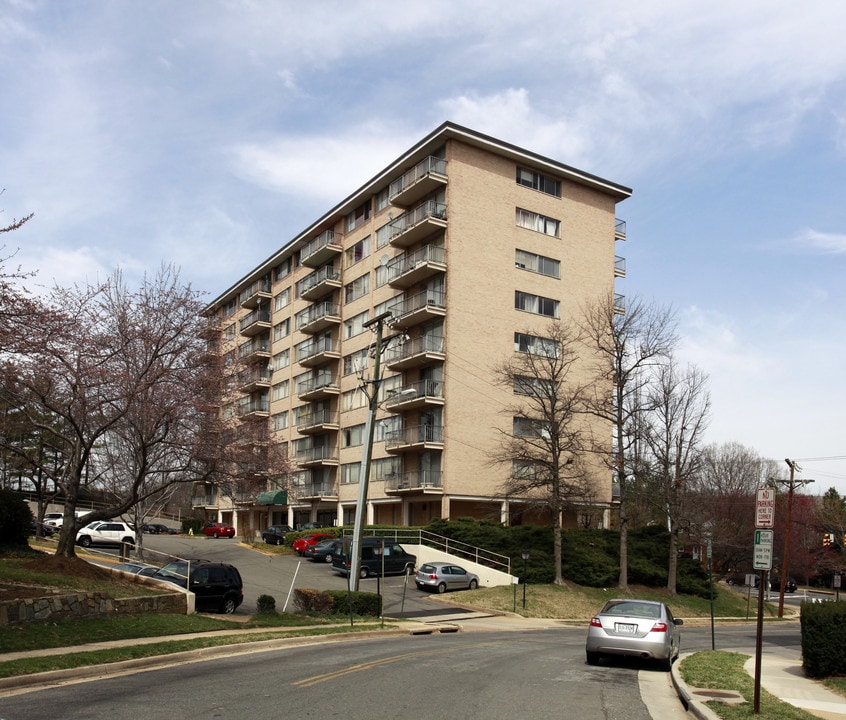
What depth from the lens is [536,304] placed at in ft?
179

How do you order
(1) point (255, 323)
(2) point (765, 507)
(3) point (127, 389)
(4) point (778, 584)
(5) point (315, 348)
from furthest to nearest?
(4) point (778, 584)
(1) point (255, 323)
(5) point (315, 348)
(3) point (127, 389)
(2) point (765, 507)

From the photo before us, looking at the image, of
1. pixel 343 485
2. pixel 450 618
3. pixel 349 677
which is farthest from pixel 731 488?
pixel 349 677

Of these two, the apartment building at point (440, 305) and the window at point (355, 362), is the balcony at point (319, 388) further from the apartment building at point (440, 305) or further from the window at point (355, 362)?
the window at point (355, 362)

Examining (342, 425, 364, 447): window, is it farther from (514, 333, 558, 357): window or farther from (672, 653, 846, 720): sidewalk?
(672, 653, 846, 720): sidewalk

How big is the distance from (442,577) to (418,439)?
12699 millimetres

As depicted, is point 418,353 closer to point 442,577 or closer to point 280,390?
point 442,577

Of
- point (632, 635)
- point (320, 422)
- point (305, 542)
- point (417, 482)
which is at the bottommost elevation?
point (305, 542)

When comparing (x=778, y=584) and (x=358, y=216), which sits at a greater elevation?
(x=358, y=216)

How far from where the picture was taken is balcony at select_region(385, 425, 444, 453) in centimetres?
5009

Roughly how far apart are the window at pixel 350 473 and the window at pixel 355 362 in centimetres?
666

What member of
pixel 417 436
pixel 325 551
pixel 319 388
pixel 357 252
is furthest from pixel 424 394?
pixel 357 252

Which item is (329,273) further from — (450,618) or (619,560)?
(450,618)

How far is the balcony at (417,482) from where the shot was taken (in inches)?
1972

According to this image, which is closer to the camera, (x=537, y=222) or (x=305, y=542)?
(x=305, y=542)
